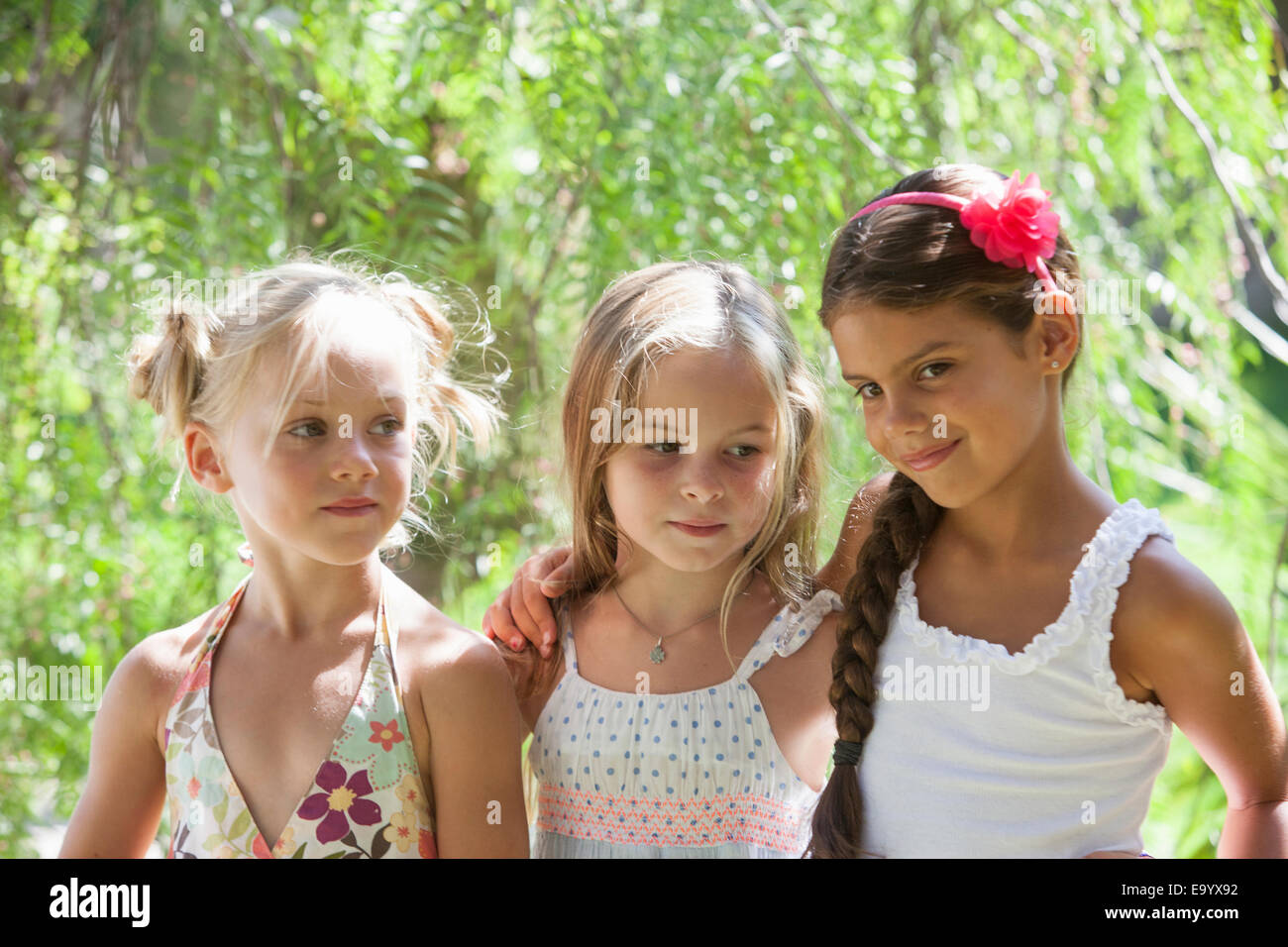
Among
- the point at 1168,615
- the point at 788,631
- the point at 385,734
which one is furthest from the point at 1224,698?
the point at 385,734

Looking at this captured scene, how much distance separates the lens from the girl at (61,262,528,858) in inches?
49.0

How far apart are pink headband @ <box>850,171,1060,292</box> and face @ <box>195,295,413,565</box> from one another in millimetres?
647

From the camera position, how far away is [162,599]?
7.17 ft

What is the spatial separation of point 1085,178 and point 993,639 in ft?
3.97

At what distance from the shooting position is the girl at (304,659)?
124cm

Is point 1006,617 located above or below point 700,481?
below

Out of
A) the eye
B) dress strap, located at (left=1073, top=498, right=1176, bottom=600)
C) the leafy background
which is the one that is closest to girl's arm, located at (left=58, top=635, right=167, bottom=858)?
the eye

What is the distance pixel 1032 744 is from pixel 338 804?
28.5 inches

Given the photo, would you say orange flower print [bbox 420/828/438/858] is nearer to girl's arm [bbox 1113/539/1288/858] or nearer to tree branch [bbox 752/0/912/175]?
girl's arm [bbox 1113/539/1288/858]

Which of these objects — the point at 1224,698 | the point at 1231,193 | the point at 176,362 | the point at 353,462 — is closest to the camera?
the point at 1224,698

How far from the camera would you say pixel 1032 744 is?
4.03 ft

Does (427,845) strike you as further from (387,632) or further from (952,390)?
A: (952,390)

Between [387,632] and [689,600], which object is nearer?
[387,632]
